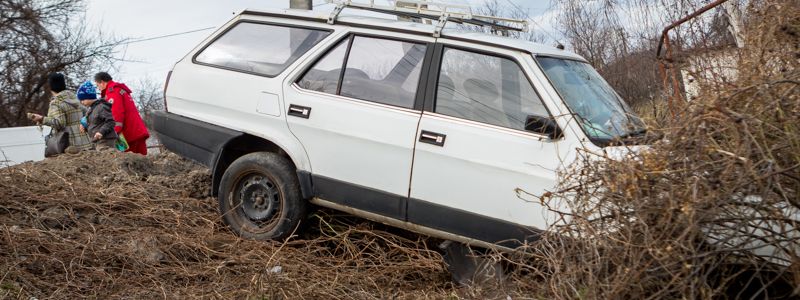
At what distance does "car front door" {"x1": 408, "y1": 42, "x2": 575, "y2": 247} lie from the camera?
488 cm

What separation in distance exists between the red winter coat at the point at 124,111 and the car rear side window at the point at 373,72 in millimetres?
3898

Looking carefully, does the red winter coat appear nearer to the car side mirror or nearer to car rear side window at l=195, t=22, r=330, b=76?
car rear side window at l=195, t=22, r=330, b=76

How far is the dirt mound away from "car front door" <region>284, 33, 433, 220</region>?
0.42 metres

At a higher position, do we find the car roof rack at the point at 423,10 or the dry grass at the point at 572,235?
the car roof rack at the point at 423,10

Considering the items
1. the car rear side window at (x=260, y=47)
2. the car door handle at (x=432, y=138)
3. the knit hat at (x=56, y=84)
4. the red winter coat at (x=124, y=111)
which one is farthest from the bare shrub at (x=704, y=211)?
the knit hat at (x=56, y=84)

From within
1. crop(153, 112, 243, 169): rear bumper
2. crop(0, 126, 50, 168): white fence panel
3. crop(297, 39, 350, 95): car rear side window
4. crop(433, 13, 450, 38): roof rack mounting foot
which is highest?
crop(433, 13, 450, 38): roof rack mounting foot

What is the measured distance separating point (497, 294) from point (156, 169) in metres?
4.39

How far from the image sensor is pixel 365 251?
229 inches

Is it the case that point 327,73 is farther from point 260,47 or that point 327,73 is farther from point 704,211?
point 704,211

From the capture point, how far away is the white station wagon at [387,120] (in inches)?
195

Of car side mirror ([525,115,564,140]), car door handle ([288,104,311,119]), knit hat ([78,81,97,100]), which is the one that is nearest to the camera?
car side mirror ([525,115,564,140])

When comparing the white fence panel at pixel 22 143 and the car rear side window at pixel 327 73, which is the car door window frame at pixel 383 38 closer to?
the car rear side window at pixel 327 73

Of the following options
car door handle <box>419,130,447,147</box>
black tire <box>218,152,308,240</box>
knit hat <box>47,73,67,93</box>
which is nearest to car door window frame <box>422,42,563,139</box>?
car door handle <box>419,130,447,147</box>

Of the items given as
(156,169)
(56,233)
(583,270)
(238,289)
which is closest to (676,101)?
(583,270)
